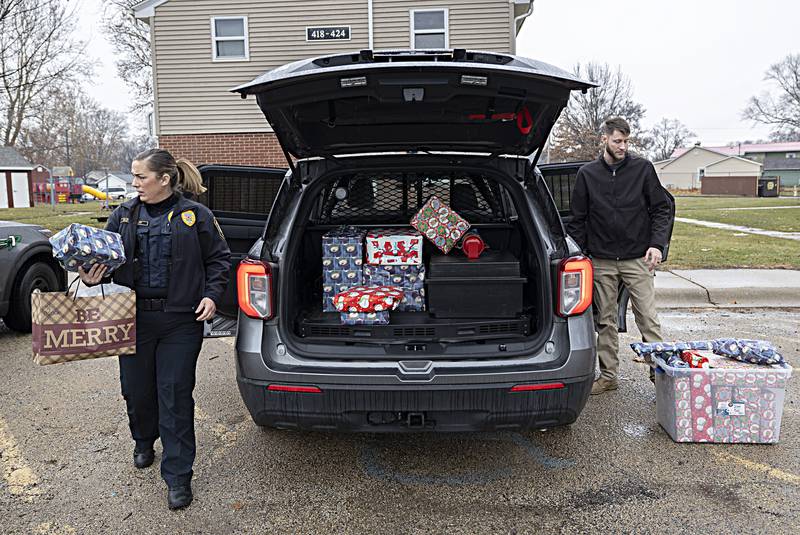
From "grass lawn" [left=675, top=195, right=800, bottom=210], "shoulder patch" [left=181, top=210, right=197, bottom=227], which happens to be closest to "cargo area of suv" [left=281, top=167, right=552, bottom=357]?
"shoulder patch" [left=181, top=210, right=197, bottom=227]

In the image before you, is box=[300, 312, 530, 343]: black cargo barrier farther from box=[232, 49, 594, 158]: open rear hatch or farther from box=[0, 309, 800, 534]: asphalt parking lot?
box=[232, 49, 594, 158]: open rear hatch

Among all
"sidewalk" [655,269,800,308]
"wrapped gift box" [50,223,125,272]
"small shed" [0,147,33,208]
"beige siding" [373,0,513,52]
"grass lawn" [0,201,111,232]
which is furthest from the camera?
"small shed" [0,147,33,208]

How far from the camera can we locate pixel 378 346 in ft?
10.0

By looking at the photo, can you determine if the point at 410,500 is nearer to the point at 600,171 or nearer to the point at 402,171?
the point at 402,171

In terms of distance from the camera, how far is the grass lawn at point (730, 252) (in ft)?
31.3

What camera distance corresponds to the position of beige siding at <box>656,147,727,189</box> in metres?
67.9

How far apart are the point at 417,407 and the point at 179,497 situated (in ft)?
3.88

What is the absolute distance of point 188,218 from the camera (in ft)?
9.71

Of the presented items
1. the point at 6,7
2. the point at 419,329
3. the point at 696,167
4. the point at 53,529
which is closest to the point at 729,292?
the point at 419,329

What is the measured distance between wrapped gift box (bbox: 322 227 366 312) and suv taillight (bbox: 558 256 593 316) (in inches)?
44.8

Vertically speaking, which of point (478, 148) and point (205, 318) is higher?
point (478, 148)

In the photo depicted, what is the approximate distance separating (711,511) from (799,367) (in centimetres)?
271

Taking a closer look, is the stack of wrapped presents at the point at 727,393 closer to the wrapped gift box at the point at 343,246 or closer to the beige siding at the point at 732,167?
the wrapped gift box at the point at 343,246

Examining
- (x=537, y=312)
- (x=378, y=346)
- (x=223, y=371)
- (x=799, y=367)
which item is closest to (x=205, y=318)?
(x=378, y=346)
